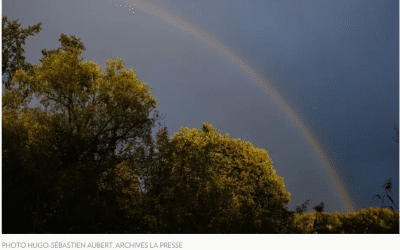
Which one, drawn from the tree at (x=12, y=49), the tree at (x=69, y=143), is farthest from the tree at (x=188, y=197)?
the tree at (x=12, y=49)

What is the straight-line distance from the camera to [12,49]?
14.7m

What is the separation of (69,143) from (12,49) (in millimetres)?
7095

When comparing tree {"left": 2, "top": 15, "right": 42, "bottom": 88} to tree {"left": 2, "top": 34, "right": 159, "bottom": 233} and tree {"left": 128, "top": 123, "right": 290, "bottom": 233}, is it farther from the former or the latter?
tree {"left": 128, "top": 123, "right": 290, "bottom": 233}

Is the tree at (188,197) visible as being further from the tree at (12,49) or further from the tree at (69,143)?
the tree at (12,49)

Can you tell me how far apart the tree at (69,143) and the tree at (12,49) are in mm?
1824

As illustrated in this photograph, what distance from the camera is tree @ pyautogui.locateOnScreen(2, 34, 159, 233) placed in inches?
426

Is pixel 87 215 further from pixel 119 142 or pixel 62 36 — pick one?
pixel 62 36

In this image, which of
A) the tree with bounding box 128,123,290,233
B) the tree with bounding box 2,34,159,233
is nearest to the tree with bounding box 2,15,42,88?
the tree with bounding box 2,34,159,233

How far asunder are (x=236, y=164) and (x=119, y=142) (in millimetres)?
11696

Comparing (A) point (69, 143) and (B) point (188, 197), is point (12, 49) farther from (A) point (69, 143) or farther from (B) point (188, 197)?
(B) point (188, 197)

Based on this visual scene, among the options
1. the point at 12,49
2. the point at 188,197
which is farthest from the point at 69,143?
the point at 12,49
